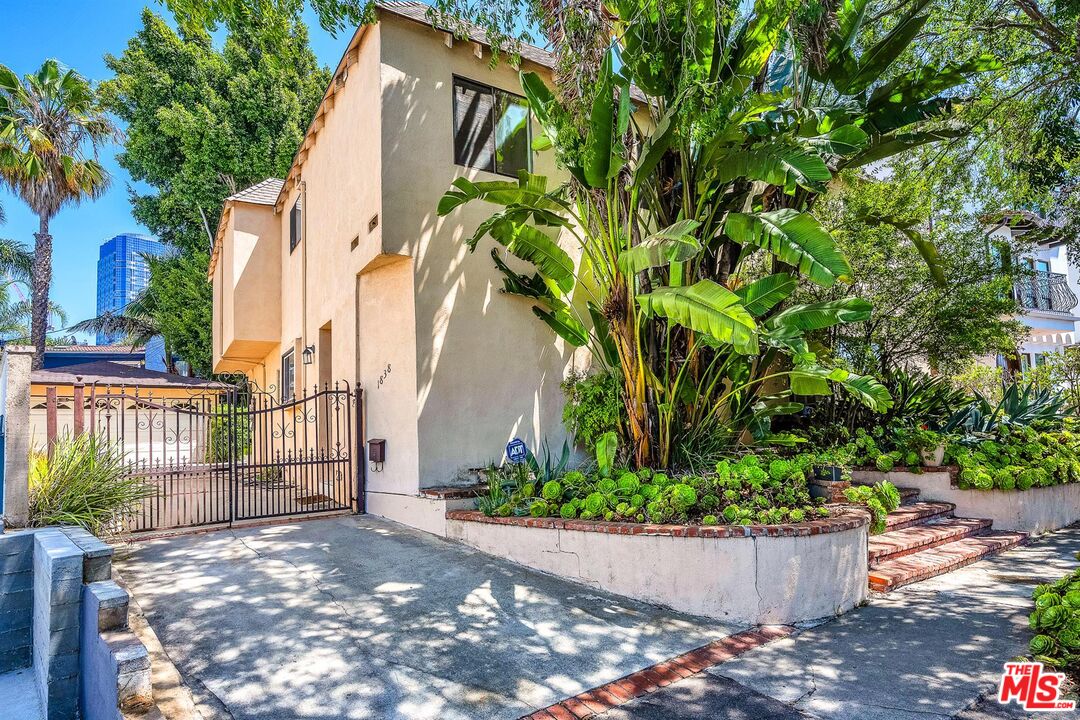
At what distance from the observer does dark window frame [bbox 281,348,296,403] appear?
13.3m

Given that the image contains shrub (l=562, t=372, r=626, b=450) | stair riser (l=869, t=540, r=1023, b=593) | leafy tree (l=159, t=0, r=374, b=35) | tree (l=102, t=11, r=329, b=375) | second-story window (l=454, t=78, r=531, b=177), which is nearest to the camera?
leafy tree (l=159, t=0, r=374, b=35)

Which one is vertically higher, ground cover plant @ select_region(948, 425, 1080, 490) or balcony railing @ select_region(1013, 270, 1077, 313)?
balcony railing @ select_region(1013, 270, 1077, 313)

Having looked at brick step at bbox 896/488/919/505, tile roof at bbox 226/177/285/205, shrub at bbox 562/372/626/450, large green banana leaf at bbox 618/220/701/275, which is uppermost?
tile roof at bbox 226/177/285/205

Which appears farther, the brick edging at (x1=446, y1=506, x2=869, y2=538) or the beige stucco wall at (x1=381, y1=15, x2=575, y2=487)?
the beige stucco wall at (x1=381, y1=15, x2=575, y2=487)

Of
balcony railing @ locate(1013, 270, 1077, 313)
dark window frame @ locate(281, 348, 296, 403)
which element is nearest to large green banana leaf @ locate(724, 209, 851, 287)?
dark window frame @ locate(281, 348, 296, 403)

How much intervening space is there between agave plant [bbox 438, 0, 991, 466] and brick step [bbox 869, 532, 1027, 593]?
73.6 inches

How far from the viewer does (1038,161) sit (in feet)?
27.8

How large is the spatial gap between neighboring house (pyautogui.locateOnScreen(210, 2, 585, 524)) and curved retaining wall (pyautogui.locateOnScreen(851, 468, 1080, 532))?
18.1 feet

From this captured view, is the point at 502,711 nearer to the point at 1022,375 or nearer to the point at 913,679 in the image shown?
the point at 913,679

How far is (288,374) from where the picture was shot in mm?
Result: 13977

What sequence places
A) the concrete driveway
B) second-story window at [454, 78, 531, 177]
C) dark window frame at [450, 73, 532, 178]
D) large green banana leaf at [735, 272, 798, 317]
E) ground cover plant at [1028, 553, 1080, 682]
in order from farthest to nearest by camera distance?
1. second-story window at [454, 78, 531, 177]
2. dark window frame at [450, 73, 532, 178]
3. large green banana leaf at [735, 272, 798, 317]
4. ground cover plant at [1028, 553, 1080, 682]
5. the concrete driveway

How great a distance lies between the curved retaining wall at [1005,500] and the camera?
8.44 m

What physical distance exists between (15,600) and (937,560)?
31.7 feet

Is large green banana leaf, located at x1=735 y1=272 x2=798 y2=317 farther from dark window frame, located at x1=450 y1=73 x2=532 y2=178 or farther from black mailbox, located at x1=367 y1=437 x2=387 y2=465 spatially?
black mailbox, located at x1=367 y1=437 x2=387 y2=465
